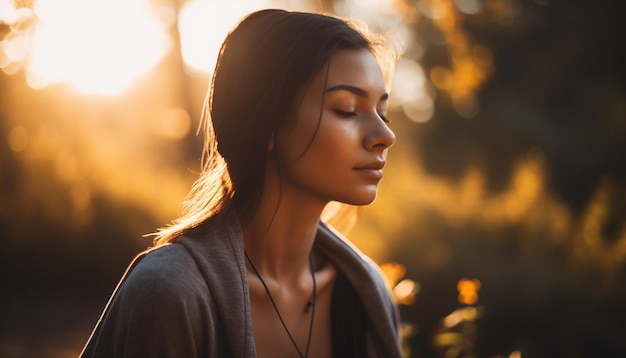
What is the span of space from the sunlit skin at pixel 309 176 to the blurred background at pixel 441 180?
2.24 ft

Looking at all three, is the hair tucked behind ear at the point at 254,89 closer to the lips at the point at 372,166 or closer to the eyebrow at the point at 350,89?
the eyebrow at the point at 350,89

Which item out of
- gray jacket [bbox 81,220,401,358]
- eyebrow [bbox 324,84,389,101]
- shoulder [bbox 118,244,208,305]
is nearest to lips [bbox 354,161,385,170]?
eyebrow [bbox 324,84,389,101]

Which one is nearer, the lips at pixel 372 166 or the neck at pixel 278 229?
the lips at pixel 372 166

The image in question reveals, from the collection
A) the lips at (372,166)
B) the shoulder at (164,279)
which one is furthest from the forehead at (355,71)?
the shoulder at (164,279)

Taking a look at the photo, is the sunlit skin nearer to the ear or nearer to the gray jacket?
the ear

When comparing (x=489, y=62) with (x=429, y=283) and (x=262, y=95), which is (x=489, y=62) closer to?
(x=429, y=283)

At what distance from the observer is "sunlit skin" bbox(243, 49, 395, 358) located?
1.96 m

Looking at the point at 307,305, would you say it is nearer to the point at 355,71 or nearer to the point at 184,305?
the point at 184,305

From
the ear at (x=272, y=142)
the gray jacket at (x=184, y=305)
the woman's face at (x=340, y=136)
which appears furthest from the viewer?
the ear at (x=272, y=142)

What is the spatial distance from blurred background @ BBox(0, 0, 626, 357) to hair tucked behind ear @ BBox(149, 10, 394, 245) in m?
0.68

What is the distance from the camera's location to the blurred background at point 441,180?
4219 mm

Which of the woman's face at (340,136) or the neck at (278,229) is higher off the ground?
the woman's face at (340,136)

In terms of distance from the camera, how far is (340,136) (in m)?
1.94

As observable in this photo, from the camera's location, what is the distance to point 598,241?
4.52 metres
